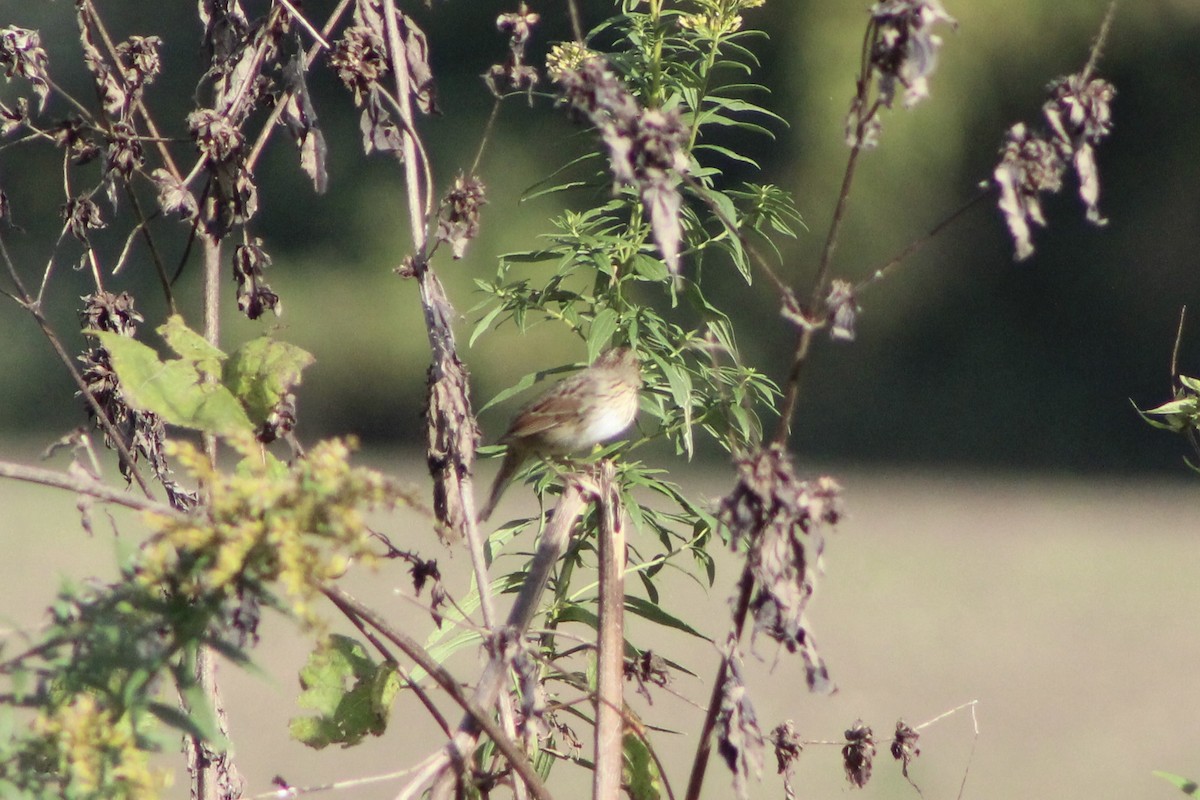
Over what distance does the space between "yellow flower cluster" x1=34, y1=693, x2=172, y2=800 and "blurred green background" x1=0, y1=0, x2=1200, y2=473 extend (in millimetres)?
7660

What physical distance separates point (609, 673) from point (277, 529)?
0.53 meters

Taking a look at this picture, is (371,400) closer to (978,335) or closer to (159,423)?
(978,335)

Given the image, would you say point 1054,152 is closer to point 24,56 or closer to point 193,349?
point 193,349

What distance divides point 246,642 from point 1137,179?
11.4 m

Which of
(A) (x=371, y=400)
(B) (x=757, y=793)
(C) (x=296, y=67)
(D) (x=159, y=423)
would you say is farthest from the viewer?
(A) (x=371, y=400)

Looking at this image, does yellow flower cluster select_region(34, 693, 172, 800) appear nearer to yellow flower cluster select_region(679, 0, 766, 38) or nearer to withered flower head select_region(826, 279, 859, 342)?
withered flower head select_region(826, 279, 859, 342)

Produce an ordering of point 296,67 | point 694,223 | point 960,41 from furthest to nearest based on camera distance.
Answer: point 960,41
point 694,223
point 296,67

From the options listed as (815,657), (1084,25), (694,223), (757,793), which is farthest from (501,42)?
(815,657)

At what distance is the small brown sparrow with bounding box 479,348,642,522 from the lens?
3.09 metres

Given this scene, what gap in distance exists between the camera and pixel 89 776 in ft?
3.11

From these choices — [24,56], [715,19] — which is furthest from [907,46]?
[24,56]

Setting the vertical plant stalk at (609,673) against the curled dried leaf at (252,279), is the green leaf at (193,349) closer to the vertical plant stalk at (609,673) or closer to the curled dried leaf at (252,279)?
the vertical plant stalk at (609,673)

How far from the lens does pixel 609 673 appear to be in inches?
55.9

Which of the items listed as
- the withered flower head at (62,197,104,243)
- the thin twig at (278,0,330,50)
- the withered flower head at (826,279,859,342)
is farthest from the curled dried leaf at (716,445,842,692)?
the withered flower head at (62,197,104,243)
